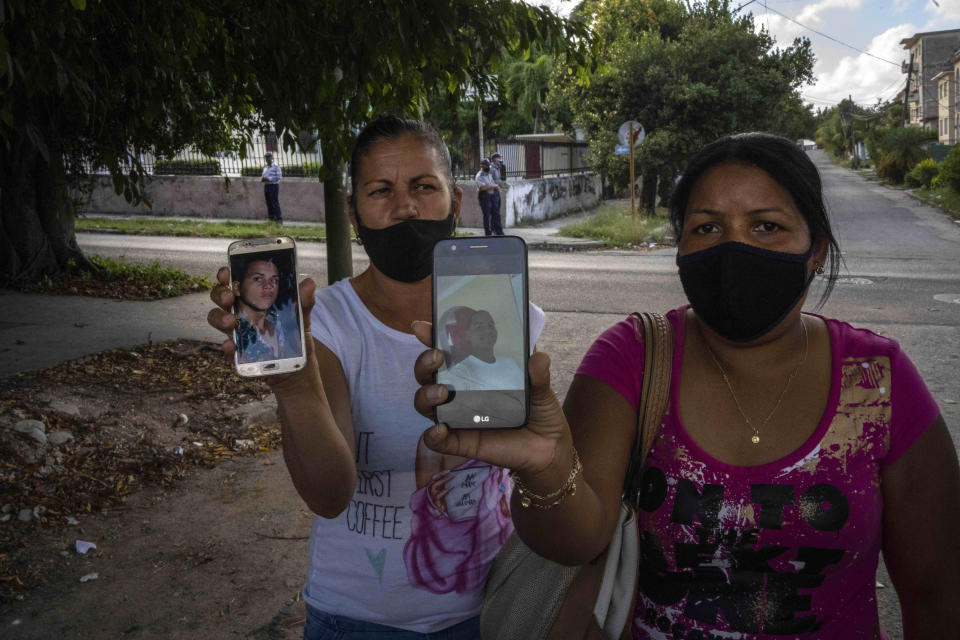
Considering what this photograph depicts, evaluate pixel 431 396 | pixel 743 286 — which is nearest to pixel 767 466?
pixel 743 286

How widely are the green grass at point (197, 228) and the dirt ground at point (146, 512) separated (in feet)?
39.8

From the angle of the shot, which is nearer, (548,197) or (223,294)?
(223,294)

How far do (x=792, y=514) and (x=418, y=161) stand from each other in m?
1.14

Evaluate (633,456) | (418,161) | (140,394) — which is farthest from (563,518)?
(140,394)

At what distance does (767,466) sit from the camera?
1.63 meters

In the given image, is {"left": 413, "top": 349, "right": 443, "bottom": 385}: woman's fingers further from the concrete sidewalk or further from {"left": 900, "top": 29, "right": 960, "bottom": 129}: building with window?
{"left": 900, "top": 29, "right": 960, "bottom": 129}: building with window

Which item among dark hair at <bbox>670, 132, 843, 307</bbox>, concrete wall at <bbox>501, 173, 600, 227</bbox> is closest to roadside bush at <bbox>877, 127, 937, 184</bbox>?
concrete wall at <bbox>501, 173, 600, 227</bbox>

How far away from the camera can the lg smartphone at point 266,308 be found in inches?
58.0

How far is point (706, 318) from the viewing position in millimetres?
1809

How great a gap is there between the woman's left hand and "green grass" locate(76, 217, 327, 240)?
55.0 feet

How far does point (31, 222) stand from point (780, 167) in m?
11.3

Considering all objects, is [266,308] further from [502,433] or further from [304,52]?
[304,52]

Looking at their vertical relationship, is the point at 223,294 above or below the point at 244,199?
below

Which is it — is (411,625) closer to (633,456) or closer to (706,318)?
(633,456)
